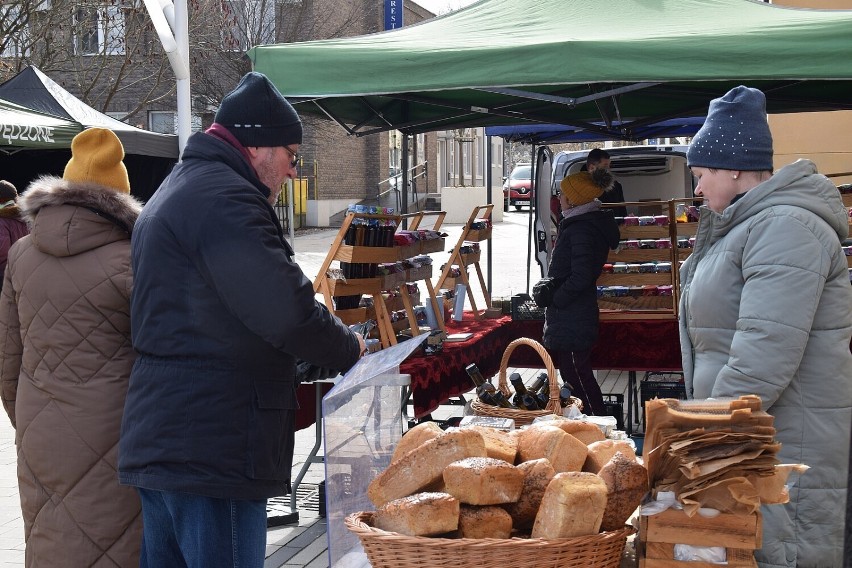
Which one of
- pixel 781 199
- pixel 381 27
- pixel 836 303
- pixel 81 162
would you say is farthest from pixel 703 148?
pixel 381 27

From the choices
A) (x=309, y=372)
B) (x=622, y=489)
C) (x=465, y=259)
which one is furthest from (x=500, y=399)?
(x=465, y=259)

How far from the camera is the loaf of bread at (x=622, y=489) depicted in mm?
2295

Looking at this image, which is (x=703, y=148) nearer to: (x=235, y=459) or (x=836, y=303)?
(x=836, y=303)

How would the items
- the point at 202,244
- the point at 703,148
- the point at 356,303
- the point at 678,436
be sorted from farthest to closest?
the point at 356,303, the point at 703,148, the point at 202,244, the point at 678,436

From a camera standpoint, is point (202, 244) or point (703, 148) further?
point (703, 148)

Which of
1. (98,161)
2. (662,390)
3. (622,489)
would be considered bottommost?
(662,390)

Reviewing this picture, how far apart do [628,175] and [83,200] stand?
894cm

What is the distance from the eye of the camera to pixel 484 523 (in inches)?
89.4

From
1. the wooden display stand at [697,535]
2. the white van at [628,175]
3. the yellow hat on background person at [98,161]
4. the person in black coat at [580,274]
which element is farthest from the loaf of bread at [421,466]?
the white van at [628,175]

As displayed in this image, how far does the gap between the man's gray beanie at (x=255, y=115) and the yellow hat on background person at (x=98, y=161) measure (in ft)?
2.65

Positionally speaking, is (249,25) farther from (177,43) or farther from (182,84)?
(182,84)

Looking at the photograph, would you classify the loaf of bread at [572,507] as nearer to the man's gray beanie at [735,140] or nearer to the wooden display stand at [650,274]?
the man's gray beanie at [735,140]

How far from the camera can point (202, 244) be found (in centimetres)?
260

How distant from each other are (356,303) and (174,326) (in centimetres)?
345
